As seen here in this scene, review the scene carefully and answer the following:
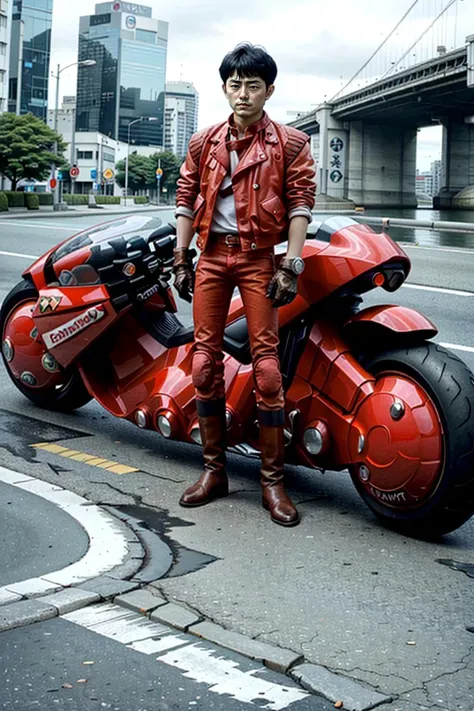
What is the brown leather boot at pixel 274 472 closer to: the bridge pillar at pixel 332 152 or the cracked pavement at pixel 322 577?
the cracked pavement at pixel 322 577

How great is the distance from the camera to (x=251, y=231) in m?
4.62

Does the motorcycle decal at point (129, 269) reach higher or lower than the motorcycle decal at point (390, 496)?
higher

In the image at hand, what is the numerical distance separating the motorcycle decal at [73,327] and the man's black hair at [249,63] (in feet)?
5.01

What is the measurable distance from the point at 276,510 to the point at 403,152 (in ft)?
352

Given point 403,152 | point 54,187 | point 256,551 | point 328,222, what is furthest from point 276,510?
point 403,152

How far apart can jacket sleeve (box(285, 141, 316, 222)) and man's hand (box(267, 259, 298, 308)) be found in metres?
0.23

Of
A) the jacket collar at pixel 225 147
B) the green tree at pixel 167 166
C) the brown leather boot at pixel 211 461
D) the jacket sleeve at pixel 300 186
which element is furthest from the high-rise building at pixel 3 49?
the jacket sleeve at pixel 300 186

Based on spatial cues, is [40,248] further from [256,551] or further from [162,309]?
[256,551]

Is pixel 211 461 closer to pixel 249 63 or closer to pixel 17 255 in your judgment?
pixel 249 63

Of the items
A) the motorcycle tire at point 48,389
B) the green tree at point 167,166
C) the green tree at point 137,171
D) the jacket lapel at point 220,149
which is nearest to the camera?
the jacket lapel at point 220,149

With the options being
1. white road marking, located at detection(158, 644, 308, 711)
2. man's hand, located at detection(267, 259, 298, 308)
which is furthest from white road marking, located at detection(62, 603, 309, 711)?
man's hand, located at detection(267, 259, 298, 308)

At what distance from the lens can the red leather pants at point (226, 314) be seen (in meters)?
4.64

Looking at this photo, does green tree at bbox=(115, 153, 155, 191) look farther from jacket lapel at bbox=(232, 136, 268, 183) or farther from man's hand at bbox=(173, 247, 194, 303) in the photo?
jacket lapel at bbox=(232, 136, 268, 183)

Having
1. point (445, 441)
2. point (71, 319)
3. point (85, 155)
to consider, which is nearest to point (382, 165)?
point (85, 155)
